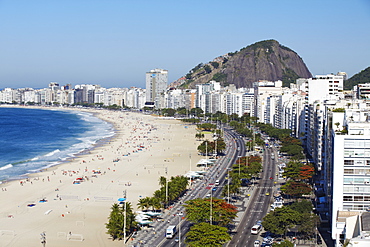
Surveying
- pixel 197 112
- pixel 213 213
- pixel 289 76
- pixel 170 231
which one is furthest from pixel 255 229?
pixel 289 76

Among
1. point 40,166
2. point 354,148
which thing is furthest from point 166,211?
point 40,166

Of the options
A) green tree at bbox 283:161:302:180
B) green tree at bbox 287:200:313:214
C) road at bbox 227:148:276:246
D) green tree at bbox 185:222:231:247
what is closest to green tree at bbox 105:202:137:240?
green tree at bbox 185:222:231:247

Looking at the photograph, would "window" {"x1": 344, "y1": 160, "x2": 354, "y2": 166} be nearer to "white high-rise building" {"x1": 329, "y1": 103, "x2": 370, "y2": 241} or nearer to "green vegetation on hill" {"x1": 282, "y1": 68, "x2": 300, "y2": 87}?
"white high-rise building" {"x1": 329, "y1": 103, "x2": 370, "y2": 241}

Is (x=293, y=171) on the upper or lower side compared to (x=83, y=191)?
upper

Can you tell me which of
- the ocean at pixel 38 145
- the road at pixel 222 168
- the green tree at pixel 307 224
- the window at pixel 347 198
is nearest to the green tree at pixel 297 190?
the road at pixel 222 168

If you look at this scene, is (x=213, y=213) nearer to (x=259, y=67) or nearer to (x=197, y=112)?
(x=197, y=112)

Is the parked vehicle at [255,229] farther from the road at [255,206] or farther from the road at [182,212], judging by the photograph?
the road at [182,212]
